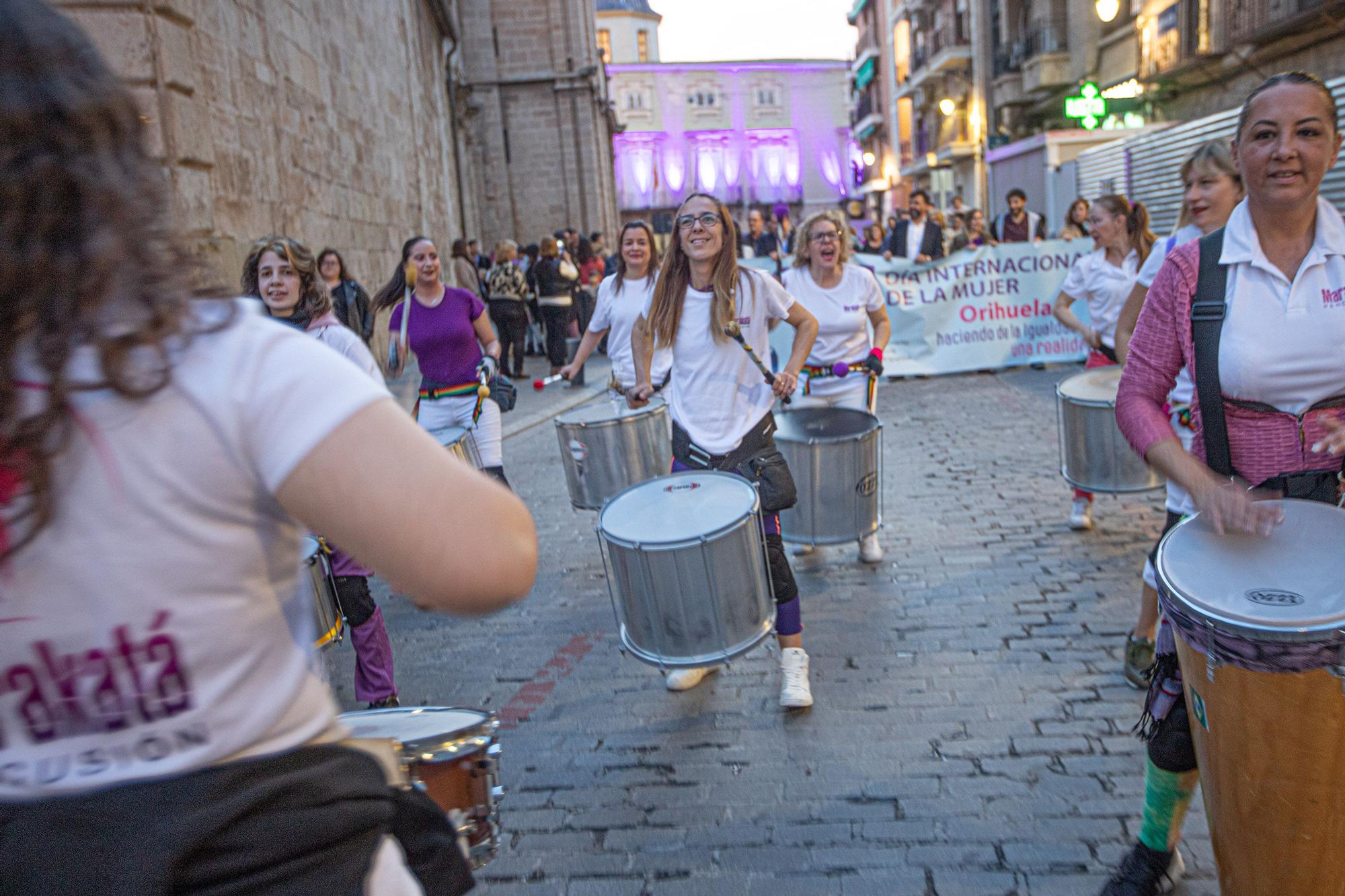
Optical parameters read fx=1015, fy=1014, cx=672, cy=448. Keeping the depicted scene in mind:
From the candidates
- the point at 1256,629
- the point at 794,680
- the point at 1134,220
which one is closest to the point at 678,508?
the point at 794,680

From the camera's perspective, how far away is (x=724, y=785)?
351 centimetres

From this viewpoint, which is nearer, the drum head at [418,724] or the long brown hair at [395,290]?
the drum head at [418,724]

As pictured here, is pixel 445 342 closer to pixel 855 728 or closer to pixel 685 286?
pixel 685 286

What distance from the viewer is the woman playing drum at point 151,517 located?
0.93 metres

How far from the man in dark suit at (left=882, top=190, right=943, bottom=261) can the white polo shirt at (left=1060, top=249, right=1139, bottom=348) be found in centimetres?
698

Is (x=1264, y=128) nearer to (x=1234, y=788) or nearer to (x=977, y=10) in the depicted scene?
(x=1234, y=788)

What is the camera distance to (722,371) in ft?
14.1

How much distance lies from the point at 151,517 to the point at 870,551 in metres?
5.20

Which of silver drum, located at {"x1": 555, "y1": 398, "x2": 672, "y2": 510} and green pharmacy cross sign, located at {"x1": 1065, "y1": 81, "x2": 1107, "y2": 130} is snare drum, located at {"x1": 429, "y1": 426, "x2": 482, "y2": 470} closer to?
silver drum, located at {"x1": 555, "y1": 398, "x2": 672, "y2": 510}

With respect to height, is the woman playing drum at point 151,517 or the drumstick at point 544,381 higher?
the woman playing drum at point 151,517

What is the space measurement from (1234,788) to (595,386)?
12720 mm

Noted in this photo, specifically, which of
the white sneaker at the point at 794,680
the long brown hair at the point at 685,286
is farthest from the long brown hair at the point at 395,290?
the white sneaker at the point at 794,680

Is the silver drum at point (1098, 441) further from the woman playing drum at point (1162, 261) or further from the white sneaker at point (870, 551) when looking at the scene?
the white sneaker at point (870, 551)

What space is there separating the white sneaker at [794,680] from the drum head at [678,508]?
933 millimetres
